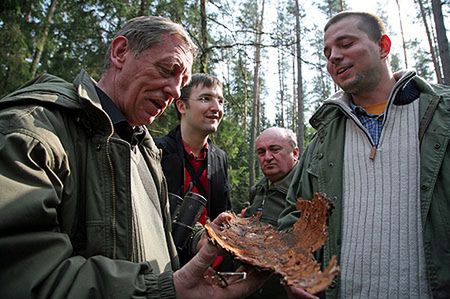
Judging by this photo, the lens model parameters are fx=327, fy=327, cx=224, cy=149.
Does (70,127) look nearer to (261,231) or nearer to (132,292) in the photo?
Result: (132,292)

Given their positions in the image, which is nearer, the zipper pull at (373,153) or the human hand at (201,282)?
the human hand at (201,282)

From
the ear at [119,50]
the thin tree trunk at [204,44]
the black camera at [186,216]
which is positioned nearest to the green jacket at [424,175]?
the black camera at [186,216]

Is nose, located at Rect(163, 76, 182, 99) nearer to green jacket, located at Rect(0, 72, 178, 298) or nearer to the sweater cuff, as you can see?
green jacket, located at Rect(0, 72, 178, 298)

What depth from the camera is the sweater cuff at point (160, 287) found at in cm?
131

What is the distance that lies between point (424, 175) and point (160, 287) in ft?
6.15

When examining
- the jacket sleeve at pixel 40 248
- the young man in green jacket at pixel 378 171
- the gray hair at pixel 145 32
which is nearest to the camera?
the jacket sleeve at pixel 40 248

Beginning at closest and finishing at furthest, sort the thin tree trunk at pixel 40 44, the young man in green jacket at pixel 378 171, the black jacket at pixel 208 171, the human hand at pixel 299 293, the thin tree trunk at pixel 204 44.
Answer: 1. the human hand at pixel 299 293
2. the young man in green jacket at pixel 378 171
3. the black jacket at pixel 208 171
4. the thin tree trunk at pixel 204 44
5. the thin tree trunk at pixel 40 44

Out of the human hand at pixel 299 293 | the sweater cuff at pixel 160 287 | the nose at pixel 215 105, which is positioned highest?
the nose at pixel 215 105

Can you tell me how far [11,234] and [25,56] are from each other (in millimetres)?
9658

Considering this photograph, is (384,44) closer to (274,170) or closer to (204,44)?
(274,170)

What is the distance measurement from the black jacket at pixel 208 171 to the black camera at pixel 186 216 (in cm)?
97

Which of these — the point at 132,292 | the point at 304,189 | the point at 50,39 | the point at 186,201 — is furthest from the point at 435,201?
the point at 50,39

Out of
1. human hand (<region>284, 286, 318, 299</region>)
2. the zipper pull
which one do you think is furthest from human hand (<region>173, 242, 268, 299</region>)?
the zipper pull

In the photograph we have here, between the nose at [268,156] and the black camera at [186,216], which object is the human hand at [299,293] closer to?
the black camera at [186,216]
